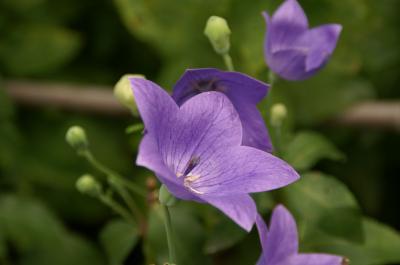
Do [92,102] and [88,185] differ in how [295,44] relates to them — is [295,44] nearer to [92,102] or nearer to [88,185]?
[88,185]

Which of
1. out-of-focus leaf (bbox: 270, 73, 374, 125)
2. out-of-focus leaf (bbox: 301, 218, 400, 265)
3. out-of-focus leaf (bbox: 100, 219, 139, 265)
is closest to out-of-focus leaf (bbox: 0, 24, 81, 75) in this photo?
out-of-focus leaf (bbox: 270, 73, 374, 125)

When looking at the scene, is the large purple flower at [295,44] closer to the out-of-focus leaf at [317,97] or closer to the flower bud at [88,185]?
the flower bud at [88,185]

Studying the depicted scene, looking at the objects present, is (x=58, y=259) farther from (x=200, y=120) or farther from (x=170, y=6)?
(x=200, y=120)

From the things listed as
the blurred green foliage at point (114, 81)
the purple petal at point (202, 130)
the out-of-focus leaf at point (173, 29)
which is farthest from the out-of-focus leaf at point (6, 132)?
the purple petal at point (202, 130)

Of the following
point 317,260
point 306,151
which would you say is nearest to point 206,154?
point 317,260

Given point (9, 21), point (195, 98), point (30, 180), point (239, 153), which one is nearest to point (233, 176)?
point (239, 153)

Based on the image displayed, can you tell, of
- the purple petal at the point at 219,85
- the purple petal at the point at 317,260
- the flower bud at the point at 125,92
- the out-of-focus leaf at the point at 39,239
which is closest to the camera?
the purple petal at the point at 317,260

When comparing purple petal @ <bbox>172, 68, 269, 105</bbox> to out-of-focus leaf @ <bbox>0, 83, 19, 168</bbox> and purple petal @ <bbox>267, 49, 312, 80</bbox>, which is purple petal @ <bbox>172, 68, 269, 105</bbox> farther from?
out-of-focus leaf @ <bbox>0, 83, 19, 168</bbox>
